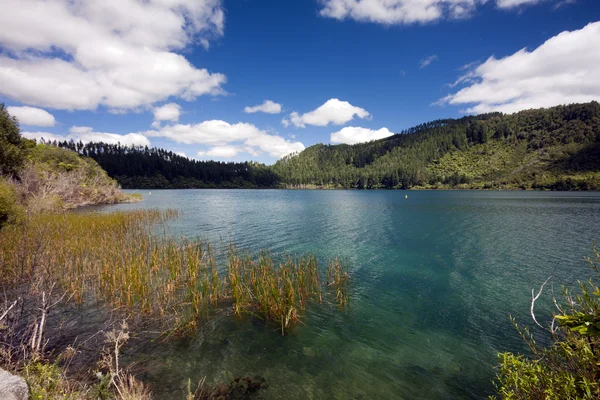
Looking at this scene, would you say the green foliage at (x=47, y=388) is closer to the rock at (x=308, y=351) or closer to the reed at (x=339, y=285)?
the rock at (x=308, y=351)

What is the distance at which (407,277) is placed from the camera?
1698 centimetres

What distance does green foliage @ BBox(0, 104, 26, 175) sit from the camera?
1089 inches

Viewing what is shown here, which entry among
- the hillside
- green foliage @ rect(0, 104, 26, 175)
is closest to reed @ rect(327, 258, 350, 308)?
the hillside

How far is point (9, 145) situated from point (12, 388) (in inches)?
1468

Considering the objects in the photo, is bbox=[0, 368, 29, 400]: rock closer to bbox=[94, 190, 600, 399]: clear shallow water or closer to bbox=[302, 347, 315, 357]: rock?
bbox=[94, 190, 600, 399]: clear shallow water

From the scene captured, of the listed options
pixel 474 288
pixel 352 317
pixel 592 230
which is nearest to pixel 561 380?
pixel 352 317

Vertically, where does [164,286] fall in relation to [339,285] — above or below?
above

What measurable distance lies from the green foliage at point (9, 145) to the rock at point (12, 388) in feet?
118

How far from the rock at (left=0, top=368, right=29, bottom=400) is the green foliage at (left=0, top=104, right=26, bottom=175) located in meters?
35.9

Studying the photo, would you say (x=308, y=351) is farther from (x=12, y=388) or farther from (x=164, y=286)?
(x=12, y=388)

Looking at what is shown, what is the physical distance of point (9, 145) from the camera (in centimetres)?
2841

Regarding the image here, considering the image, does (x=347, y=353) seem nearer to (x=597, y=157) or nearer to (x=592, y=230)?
(x=592, y=230)

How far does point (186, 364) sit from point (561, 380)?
9.01 meters

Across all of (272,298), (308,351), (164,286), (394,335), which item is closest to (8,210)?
(164,286)
